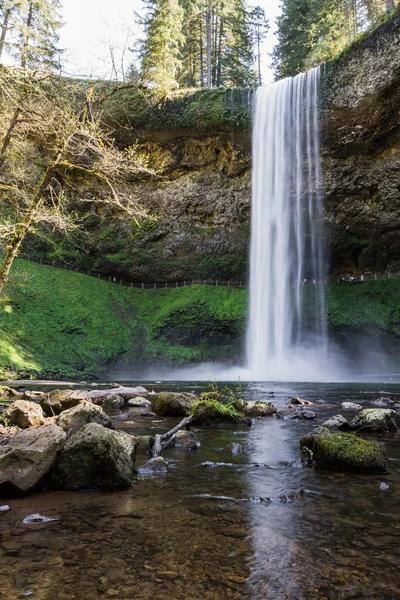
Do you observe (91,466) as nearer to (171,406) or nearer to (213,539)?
(213,539)

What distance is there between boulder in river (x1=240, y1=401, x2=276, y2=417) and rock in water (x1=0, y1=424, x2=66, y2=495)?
18.5 feet

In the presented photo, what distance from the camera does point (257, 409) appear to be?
9055 mm

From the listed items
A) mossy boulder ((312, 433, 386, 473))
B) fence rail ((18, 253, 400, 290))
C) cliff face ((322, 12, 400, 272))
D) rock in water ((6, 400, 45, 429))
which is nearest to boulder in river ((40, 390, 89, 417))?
rock in water ((6, 400, 45, 429))

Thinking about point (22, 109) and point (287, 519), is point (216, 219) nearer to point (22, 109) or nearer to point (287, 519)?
point (22, 109)

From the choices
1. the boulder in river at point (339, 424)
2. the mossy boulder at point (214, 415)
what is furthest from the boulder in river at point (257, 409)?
the boulder in river at point (339, 424)

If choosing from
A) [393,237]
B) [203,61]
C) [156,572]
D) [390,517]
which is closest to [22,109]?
[156,572]

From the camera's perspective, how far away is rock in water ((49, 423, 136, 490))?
3.87m

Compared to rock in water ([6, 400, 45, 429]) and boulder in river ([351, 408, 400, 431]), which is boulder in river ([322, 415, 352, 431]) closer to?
boulder in river ([351, 408, 400, 431])

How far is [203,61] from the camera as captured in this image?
38.5 meters

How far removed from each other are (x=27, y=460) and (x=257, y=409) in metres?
6.14

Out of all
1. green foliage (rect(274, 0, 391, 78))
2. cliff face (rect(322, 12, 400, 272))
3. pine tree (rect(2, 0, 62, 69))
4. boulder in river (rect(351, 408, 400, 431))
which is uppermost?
green foliage (rect(274, 0, 391, 78))

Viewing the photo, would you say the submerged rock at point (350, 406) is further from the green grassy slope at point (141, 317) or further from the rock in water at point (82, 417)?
the green grassy slope at point (141, 317)

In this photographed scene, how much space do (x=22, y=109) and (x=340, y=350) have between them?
1065 inches

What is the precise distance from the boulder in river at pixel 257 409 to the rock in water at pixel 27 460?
18.5ft
